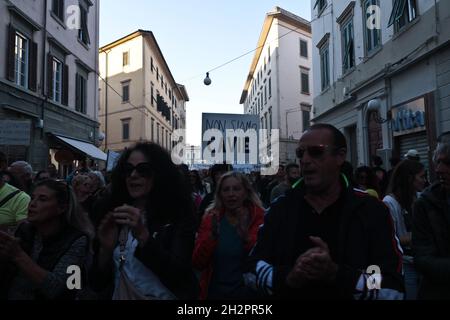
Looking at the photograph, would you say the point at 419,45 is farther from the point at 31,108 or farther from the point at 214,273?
the point at 31,108

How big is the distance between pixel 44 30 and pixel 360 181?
545 inches

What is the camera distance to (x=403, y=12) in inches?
420

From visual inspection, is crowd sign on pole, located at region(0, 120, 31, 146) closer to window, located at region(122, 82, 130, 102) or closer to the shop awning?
the shop awning

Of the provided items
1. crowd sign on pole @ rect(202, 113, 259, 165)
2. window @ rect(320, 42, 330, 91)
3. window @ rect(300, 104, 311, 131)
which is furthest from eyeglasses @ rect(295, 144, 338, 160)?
window @ rect(300, 104, 311, 131)

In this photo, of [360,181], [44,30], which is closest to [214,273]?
[360,181]

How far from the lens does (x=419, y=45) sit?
9828 mm

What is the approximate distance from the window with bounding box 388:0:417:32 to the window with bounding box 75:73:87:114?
563 inches

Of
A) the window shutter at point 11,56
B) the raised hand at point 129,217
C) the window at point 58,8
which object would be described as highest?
the window at point 58,8

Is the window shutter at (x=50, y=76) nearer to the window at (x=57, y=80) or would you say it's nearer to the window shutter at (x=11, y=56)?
the window at (x=57, y=80)

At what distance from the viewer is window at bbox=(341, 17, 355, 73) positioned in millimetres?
14606

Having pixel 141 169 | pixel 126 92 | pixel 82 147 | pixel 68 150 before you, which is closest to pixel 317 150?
pixel 141 169

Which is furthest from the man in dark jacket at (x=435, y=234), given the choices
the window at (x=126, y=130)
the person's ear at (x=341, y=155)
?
the window at (x=126, y=130)

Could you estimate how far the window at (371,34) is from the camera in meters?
12.4

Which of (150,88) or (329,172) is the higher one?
(150,88)
